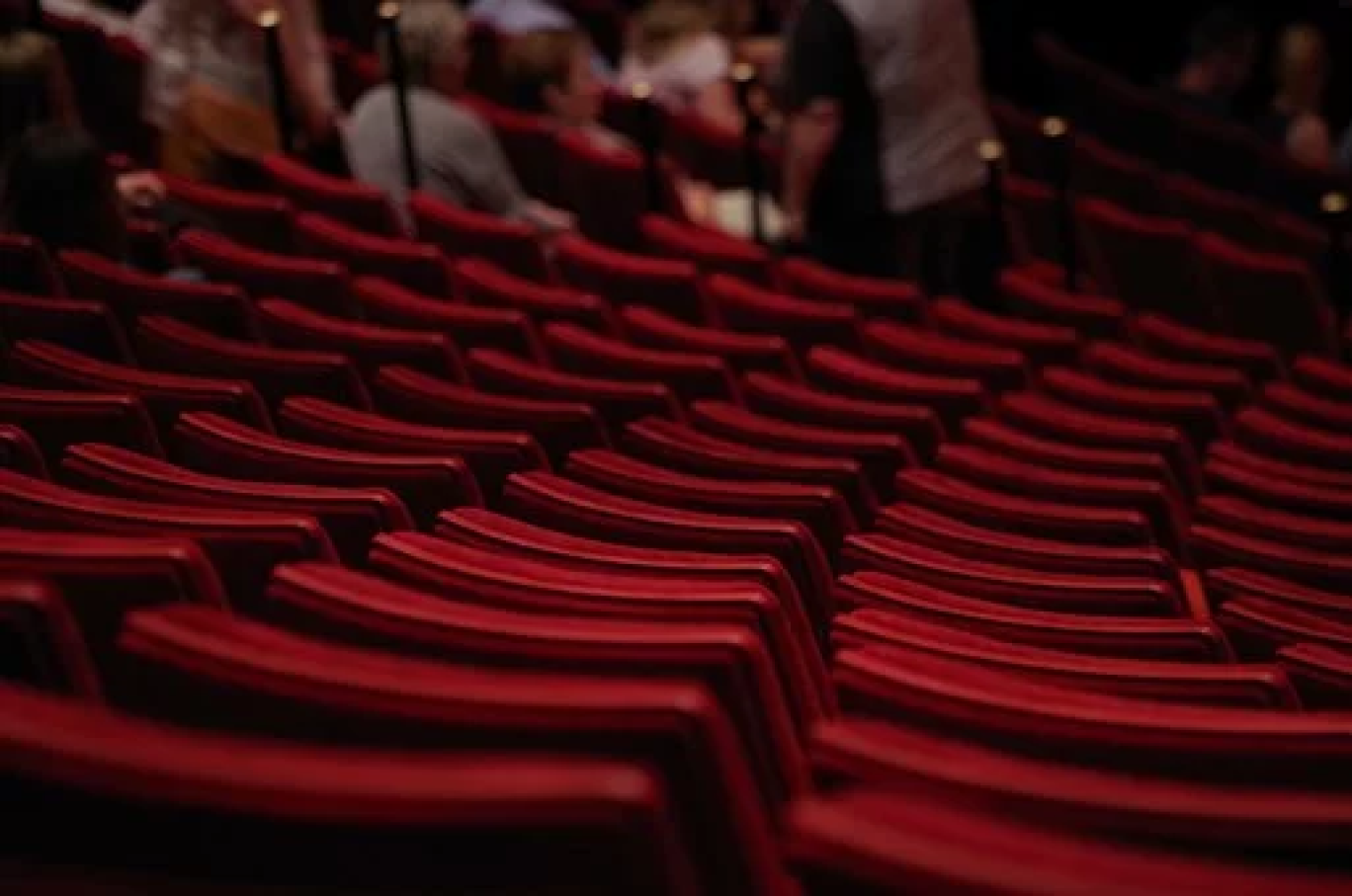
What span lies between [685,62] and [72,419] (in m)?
1.48

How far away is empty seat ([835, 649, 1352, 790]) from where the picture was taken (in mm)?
534

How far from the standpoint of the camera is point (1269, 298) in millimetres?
1607

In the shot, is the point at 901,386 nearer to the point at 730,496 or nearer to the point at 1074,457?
the point at 1074,457

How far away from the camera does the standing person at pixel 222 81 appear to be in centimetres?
157

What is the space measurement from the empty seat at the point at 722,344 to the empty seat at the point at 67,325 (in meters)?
0.30

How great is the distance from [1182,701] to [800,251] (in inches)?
45.1

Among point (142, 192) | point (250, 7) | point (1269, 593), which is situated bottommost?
point (1269, 593)

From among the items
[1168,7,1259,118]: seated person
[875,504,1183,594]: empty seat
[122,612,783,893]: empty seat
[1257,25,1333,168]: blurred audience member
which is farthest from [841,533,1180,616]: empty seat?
[1168,7,1259,118]: seated person

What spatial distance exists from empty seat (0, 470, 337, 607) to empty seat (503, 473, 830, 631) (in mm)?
139

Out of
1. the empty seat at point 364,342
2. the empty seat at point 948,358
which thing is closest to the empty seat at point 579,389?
the empty seat at point 364,342

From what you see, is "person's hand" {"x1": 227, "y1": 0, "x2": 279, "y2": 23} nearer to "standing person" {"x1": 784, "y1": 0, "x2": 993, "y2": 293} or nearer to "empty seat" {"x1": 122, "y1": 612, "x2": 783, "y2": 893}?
"standing person" {"x1": 784, "y1": 0, "x2": 993, "y2": 293}

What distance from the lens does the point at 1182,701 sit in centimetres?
64

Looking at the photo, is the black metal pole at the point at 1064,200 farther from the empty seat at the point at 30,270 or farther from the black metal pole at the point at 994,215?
the empty seat at the point at 30,270

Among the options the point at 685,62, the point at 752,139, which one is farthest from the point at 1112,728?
the point at 685,62
